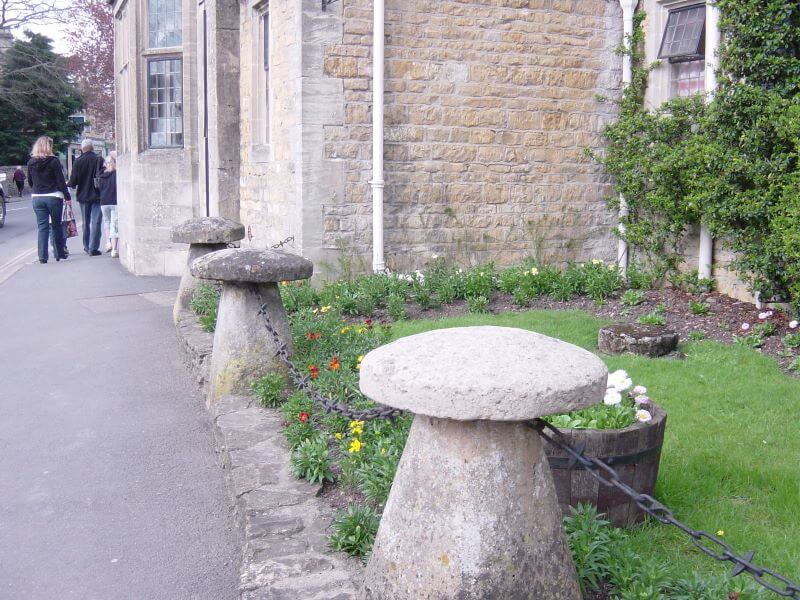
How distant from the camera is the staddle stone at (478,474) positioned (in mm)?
2545

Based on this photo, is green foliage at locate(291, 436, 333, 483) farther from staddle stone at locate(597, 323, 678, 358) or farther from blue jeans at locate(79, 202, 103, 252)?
blue jeans at locate(79, 202, 103, 252)

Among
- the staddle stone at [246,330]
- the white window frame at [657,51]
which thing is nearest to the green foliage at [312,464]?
the staddle stone at [246,330]

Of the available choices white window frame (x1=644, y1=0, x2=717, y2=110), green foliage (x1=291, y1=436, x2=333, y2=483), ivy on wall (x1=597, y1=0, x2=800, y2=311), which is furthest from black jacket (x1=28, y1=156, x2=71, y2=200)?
green foliage (x1=291, y1=436, x2=333, y2=483)

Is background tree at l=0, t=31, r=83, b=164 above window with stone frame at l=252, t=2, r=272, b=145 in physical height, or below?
above

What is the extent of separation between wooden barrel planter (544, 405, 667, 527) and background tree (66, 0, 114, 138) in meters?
35.4

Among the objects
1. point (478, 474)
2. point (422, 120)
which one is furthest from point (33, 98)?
point (478, 474)

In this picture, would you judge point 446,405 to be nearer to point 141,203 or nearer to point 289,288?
point 289,288

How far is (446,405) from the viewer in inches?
99.5

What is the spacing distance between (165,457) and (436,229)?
18.4 feet

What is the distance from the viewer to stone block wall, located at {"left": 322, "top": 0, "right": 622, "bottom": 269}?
10.1 m

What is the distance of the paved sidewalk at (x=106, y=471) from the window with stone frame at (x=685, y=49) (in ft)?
21.5

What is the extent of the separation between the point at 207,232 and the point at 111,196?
862cm

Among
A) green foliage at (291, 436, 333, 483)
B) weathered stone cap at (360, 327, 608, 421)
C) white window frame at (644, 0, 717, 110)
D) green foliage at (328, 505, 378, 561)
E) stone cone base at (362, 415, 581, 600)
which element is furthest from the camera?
white window frame at (644, 0, 717, 110)

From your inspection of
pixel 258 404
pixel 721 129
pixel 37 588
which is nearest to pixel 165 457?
pixel 258 404
